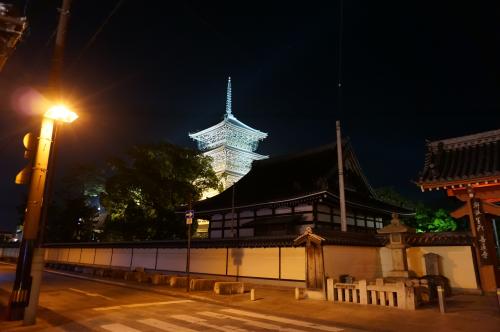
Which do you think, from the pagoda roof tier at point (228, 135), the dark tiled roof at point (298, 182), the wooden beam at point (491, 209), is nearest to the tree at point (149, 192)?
the dark tiled roof at point (298, 182)

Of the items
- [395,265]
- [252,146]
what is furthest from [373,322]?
[252,146]

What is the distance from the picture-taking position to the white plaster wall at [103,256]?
2931cm

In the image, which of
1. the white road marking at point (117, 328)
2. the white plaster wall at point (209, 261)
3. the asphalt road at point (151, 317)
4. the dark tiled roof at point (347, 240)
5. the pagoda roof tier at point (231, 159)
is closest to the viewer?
the white road marking at point (117, 328)

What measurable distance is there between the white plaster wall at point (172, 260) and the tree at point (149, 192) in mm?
6909

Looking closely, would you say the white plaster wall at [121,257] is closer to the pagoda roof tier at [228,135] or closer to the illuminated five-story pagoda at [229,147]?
the illuminated five-story pagoda at [229,147]

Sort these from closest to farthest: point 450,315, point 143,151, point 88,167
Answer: point 450,315, point 143,151, point 88,167

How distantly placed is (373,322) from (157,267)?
1895 centimetres

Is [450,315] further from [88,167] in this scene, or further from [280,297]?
[88,167]

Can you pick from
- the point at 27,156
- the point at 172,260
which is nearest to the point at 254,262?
the point at 172,260

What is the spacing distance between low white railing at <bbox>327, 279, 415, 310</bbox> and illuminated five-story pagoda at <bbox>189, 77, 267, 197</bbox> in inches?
1371

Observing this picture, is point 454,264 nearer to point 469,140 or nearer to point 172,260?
point 469,140

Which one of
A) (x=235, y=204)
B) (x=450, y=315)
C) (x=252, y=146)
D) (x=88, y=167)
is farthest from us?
(x=252, y=146)

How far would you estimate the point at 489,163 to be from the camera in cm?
1164

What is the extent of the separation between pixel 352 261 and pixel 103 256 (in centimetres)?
2395
